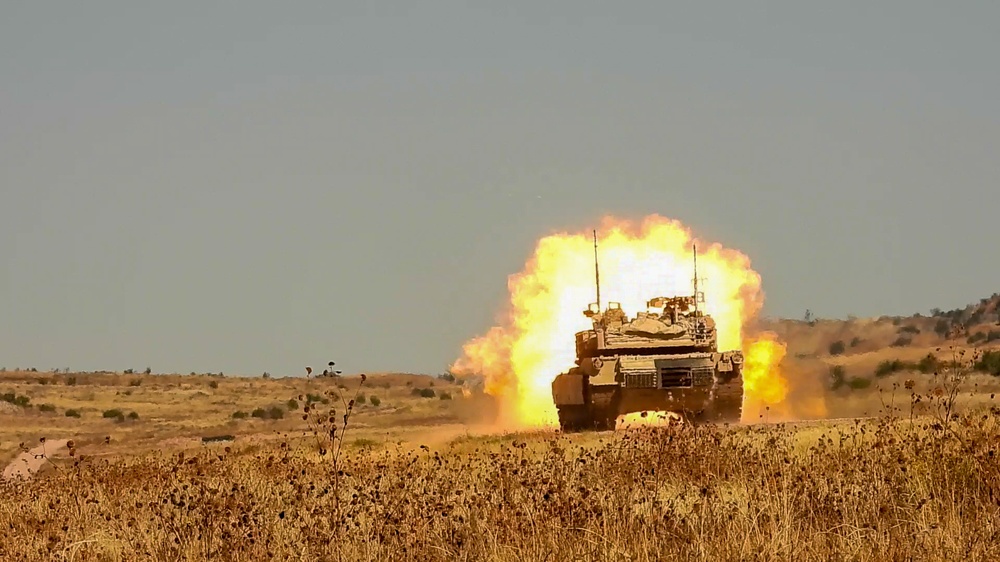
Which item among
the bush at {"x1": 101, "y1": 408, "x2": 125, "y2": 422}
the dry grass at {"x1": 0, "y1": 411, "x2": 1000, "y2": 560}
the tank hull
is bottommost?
the dry grass at {"x1": 0, "y1": 411, "x2": 1000, "y2": 560}

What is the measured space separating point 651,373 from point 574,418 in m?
2.90

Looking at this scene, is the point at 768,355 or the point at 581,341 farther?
the point at 768,355

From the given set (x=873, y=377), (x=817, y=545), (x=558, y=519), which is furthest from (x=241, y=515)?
(x=873, y=377)

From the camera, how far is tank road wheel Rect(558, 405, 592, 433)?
3581 centimetres

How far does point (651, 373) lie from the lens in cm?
3434

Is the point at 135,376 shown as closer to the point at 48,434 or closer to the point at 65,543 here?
the point at 48,434

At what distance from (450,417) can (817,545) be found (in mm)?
55662

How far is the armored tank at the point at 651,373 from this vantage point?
34.4 metres

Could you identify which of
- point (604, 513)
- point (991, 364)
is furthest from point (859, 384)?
point (604, 513)

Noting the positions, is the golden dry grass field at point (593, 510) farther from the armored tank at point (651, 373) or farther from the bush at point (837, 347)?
the bush at point (837, 347)

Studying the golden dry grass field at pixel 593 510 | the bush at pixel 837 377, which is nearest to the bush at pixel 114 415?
the bush at pixel 837 377

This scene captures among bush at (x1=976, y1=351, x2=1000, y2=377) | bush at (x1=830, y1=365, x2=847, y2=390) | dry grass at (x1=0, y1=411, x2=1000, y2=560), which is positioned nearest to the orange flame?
bush at (x1=830, y1=365, x2=847, y2=390)

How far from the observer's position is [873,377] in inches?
2948

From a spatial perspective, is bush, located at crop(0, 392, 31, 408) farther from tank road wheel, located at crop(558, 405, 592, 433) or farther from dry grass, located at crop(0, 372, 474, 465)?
tank road wheel, located at crop(558, 405, 592, 433)
